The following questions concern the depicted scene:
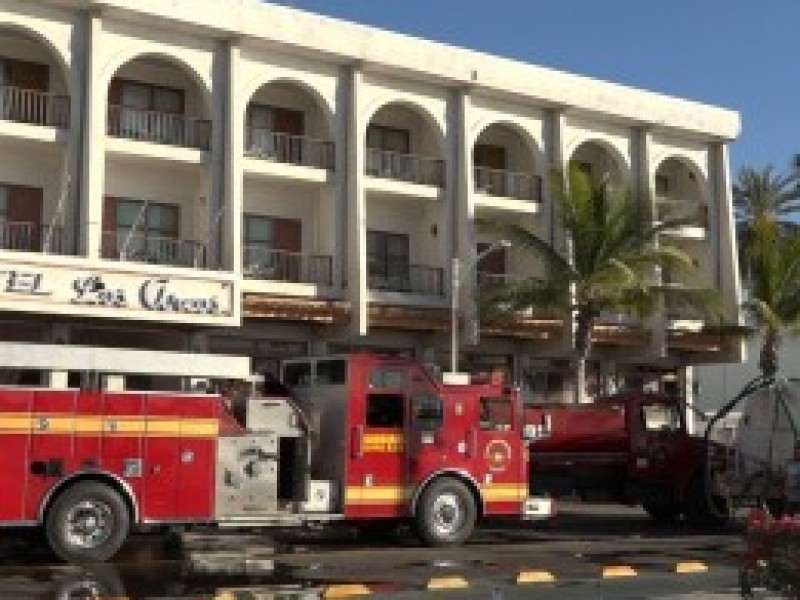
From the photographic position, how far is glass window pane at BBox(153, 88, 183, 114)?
1229 inches

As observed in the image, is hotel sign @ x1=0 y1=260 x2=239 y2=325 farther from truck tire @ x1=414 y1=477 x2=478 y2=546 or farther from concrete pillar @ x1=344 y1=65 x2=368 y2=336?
truck tire @ x1=414 y1=477 x2=478 y2=546

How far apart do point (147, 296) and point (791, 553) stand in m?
20.7

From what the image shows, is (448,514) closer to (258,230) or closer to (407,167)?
(258,230)

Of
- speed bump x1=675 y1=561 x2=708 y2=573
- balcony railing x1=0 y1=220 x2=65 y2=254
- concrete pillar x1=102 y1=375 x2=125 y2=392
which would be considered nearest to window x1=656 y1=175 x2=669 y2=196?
balcony railing x1=0 y1=220 x2=65 y2=254

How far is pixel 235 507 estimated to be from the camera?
54.0ft

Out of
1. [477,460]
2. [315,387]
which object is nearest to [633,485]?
[477,460]

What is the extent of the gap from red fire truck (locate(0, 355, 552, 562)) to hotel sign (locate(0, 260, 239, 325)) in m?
8.99

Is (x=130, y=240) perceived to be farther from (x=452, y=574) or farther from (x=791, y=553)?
(x=791, y=553)

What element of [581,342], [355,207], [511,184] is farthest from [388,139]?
[581,342]

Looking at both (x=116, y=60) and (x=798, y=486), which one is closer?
(x=798, y=486)

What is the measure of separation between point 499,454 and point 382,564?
3548 mm

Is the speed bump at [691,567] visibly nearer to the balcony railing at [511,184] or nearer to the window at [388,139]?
the window at [388,139]

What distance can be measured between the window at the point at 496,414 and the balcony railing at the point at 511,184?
677 inches

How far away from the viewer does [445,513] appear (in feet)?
60.3
